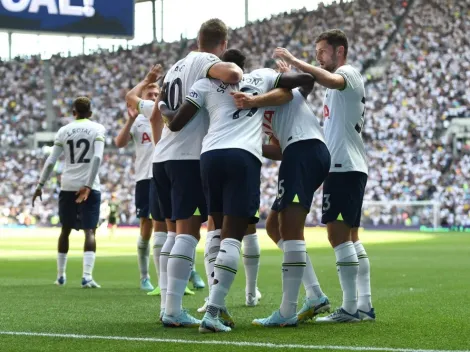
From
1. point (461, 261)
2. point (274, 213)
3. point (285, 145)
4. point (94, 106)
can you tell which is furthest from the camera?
point (94, 106)

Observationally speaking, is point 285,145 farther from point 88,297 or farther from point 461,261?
point 461,261

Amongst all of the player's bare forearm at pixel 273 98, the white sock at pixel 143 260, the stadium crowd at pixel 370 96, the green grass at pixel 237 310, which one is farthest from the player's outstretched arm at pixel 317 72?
the stadium crowd at pixel 370 96

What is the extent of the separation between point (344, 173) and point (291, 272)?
3.42ft

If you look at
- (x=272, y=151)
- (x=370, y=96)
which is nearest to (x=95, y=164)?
(x=272, y=151)

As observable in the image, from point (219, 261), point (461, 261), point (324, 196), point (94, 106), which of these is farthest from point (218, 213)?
point (94, 106)

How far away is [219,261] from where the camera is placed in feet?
21.4

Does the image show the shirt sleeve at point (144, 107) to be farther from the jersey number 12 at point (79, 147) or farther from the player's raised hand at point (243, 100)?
the jersey number 12 at point (79, 147)

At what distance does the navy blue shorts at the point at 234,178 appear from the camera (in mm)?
6562

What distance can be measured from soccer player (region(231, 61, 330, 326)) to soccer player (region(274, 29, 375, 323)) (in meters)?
0.30

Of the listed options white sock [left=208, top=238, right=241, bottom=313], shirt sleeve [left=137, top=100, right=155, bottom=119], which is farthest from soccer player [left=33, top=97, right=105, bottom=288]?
white sock [left=208, top=238, right=241, bottom=313]

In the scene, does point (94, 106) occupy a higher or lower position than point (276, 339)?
higher

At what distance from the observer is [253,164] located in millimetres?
6672

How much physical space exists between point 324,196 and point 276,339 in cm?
166

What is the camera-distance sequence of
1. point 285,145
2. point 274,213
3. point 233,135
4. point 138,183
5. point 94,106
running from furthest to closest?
point 94,106 → point 138,183 → point 274,213 → point 285,145 → point 233,135
